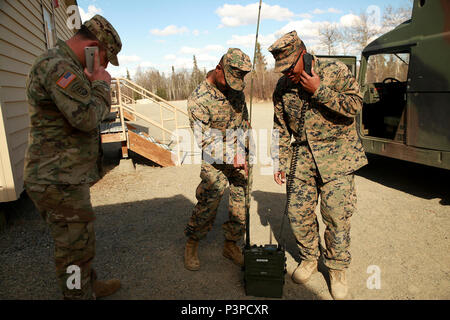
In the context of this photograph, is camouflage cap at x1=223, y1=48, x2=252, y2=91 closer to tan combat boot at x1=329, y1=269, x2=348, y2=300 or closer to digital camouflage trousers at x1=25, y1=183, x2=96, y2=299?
digital camouflage trousers at x1=25, y1=183, x2=96, y2=299

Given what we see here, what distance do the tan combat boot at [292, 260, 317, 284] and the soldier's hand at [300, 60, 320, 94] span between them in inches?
61.7

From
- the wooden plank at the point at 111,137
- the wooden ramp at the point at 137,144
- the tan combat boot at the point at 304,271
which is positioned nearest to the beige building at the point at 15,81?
the wooden plank at the point at 111,137

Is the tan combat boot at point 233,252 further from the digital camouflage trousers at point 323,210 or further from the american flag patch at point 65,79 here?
the american flag patch at point 65,79

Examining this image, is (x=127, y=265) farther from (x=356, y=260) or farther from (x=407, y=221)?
(x=407, y=221)

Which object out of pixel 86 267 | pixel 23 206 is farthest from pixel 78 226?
pixel 23 206

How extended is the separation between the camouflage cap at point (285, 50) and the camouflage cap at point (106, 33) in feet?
3.63

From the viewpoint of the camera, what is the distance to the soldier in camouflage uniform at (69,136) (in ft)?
6.00

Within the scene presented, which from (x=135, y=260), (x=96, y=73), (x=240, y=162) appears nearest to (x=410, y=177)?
(x=240, y=162)

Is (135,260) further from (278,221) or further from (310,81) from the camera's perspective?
(310,81)

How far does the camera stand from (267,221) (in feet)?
13.9

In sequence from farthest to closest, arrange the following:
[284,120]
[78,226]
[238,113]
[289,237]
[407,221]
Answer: [407,221] → [289,237] → [238,113] → [284,120] → [78,226]
